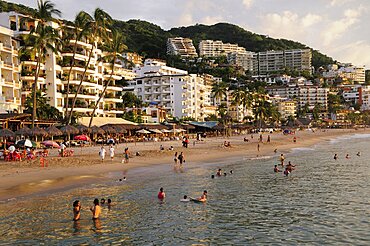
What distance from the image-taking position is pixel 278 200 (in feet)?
81.6

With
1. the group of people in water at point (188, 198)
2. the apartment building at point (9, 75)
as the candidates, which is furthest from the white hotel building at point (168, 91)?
the group of people in water at point (188, 198)

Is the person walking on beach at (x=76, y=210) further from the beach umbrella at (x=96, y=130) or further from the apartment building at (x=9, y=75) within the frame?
the apartment building at (x=9, y=75)

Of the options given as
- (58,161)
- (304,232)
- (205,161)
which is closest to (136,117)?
(205,161)

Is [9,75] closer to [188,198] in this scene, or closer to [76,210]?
[188,198]

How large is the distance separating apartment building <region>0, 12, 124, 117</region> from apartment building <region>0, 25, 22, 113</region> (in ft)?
10.7

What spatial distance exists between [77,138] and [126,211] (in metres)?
32.6

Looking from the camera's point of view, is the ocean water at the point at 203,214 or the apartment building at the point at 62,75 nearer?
the ocean water at the point at 203,214

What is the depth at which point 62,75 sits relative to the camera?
230 ft

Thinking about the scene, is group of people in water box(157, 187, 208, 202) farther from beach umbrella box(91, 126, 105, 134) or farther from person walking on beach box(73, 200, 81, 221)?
beach umbrella box(91, 126, 105, 134)

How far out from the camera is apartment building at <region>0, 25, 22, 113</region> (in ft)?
177

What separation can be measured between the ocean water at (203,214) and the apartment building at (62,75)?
36.5 m

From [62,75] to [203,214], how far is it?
179 feet

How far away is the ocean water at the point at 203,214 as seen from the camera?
1709 centimetres

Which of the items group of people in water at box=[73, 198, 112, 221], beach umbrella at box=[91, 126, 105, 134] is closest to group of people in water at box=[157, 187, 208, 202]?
group of people in water at box=[73, 198, 112, 221]
